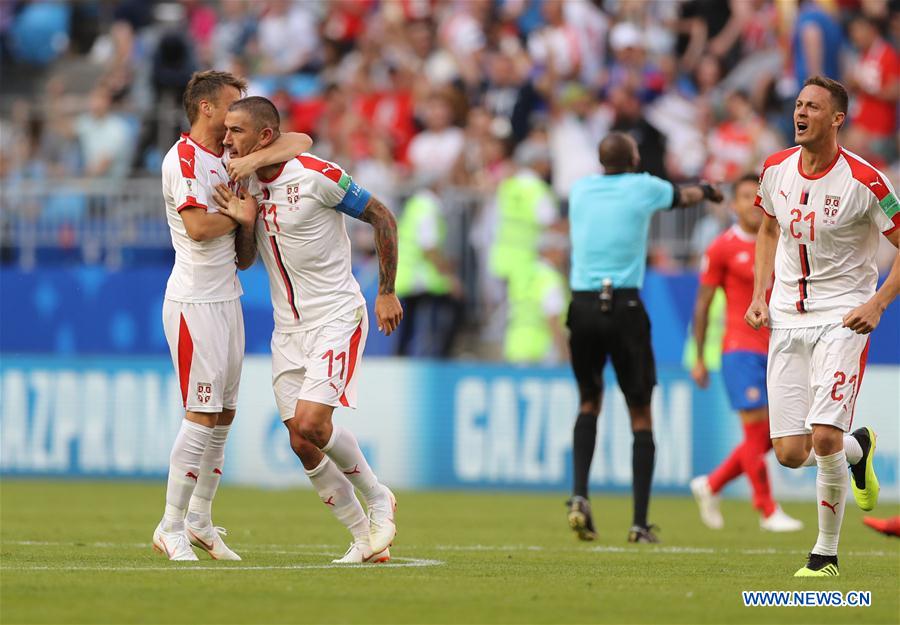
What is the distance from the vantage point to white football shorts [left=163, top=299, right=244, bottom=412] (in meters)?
9.38

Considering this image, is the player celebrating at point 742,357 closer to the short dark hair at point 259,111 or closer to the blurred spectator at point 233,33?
the short dark hair at point 259,111

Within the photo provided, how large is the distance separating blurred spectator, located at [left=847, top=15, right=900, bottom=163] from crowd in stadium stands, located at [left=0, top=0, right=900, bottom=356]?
0.02 m

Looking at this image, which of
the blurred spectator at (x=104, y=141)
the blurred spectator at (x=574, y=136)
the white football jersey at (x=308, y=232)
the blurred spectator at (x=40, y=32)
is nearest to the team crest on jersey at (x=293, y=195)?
the white football jersey at (x=308, y=232)

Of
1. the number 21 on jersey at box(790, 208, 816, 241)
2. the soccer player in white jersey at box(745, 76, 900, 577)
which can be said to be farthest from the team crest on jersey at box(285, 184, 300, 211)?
the number 21 on jersey at box(790, 208, 816, 241)

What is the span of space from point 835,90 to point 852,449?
1.98 meters

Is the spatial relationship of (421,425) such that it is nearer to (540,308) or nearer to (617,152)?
(540,308)

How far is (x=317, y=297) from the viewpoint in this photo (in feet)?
31.0

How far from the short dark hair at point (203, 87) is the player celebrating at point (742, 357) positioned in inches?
191

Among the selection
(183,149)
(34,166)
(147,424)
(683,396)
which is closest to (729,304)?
(683,396)

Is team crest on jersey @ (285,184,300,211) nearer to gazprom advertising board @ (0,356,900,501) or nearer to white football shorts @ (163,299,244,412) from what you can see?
white football shorts @ (163,299,244,412)

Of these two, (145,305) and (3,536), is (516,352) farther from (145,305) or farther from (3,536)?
(3,536)

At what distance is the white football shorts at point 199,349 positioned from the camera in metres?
9.38

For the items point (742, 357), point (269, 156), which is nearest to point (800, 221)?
point (269, 156)

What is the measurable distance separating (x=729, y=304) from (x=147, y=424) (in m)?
7.73
